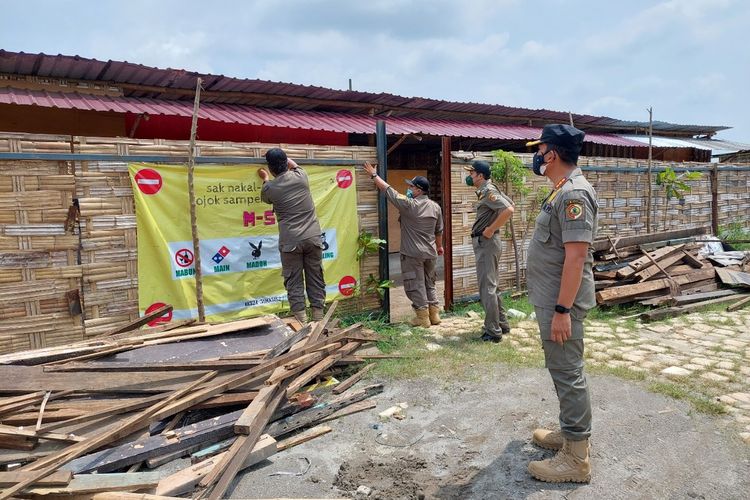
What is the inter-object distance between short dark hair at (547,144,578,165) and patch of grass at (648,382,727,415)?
8.08 ft

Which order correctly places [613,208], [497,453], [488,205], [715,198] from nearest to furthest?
[497,453] → [488,205] → [613,208] → [715,198]

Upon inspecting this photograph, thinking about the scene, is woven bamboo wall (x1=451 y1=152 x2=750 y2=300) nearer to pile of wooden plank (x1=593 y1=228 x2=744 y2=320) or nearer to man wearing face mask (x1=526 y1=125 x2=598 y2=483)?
pile of wooden plank (x1=593 y1=228 x2=744 y2=320)

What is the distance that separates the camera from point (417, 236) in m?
6.80

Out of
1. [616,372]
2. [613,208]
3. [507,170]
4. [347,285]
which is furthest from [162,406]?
[613,208]

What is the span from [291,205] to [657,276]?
→ 5.91m

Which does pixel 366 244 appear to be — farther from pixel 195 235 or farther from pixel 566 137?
pixel 566 137

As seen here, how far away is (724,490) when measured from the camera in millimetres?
3006

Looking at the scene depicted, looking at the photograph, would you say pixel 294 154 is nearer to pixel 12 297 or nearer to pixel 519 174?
pixel 12 297

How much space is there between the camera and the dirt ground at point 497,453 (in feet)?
10.1

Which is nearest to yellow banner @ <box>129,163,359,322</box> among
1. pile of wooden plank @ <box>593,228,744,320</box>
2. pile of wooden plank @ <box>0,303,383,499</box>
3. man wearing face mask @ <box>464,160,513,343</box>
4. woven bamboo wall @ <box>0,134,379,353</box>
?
woven bamboo wall @ <box>0,134,379,353</box>

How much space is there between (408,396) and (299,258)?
223 cm

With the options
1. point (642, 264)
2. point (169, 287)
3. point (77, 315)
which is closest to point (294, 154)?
point (169, 287)

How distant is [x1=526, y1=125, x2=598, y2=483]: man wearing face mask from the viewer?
119 inches

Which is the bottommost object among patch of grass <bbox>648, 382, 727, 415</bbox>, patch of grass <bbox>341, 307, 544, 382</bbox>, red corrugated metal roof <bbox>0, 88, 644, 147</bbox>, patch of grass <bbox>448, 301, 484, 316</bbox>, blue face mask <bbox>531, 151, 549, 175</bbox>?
patch of grass <bbox>648, 382, 727, 415</bbox>
